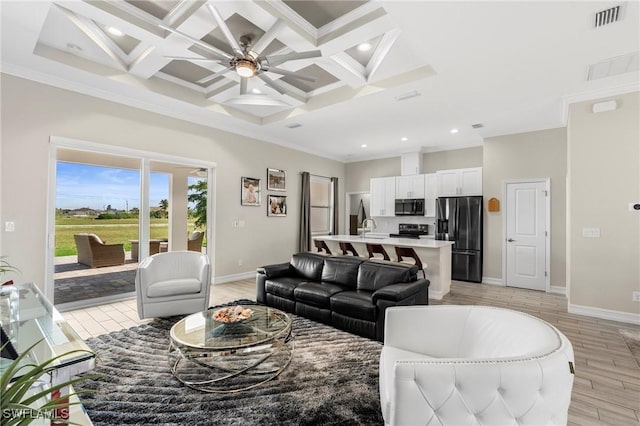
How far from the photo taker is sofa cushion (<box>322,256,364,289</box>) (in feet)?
12.6

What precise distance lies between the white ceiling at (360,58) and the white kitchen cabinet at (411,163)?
5.90 ft

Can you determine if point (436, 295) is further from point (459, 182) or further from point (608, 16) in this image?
point (608, 16)

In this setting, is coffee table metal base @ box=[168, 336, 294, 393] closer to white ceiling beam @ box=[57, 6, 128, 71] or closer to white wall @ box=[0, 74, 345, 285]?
white wall @ box=[0, 74, 345, 285]

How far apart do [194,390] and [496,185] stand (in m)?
6.25

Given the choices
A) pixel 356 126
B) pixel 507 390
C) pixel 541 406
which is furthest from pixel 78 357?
pixel 356 126

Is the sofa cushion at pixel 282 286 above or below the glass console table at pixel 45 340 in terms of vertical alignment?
below

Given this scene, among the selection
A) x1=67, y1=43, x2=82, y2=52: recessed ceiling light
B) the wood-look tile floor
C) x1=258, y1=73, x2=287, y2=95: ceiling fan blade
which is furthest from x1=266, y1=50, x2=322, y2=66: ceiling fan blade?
the wood-look tile floor

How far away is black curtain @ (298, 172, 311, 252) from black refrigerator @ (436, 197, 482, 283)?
3.18 metres

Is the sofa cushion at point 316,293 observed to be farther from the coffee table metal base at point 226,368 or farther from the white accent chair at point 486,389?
the white accent chair at point 486,389

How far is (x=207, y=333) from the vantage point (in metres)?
2.44

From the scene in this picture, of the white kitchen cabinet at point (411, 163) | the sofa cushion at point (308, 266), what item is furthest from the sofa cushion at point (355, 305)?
the white kitchen cabinet at point (411, 163)

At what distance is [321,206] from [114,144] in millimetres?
5299

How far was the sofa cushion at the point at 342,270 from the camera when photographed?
12.6 feet

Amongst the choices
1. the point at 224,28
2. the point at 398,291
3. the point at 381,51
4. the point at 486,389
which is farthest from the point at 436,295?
the point at 224,28
